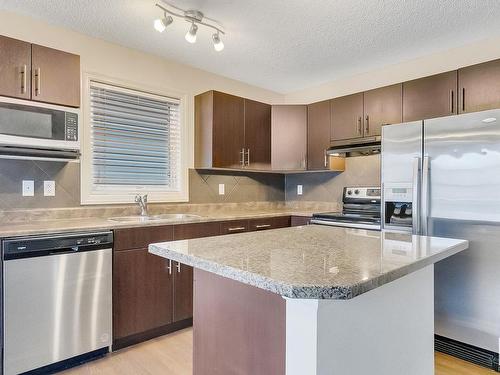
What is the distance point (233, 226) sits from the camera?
9.85 feet

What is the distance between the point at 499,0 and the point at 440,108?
81 centimetres

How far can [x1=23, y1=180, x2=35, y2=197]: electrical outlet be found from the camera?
2.39 meters


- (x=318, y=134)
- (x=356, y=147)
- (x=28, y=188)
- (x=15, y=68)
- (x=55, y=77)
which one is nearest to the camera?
(x=15, y=68)

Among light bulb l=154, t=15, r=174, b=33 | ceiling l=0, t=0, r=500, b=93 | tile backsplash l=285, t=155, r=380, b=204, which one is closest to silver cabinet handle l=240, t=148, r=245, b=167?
ceiling l=0, t=0, r=500, b=93

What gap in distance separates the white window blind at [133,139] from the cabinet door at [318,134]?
4.88 feet

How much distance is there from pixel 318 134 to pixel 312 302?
9.71 feet

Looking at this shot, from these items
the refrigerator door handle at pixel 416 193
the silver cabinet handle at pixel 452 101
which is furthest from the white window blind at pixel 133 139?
the silver cabinet handle at pixel 452 101

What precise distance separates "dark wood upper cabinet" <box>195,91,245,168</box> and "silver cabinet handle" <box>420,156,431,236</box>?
1770mm

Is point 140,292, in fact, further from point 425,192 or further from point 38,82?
point 425,192

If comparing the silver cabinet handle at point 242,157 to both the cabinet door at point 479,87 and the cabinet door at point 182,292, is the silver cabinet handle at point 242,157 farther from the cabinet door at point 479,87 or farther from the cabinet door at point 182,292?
the cabinet door at point 479,87

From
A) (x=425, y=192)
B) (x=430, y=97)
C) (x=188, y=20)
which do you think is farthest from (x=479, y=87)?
(x=188, y=20)

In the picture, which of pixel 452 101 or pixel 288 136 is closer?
pixel 452 101

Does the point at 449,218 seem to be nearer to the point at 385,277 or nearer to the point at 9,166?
the point at 385,277

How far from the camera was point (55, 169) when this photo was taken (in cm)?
253
